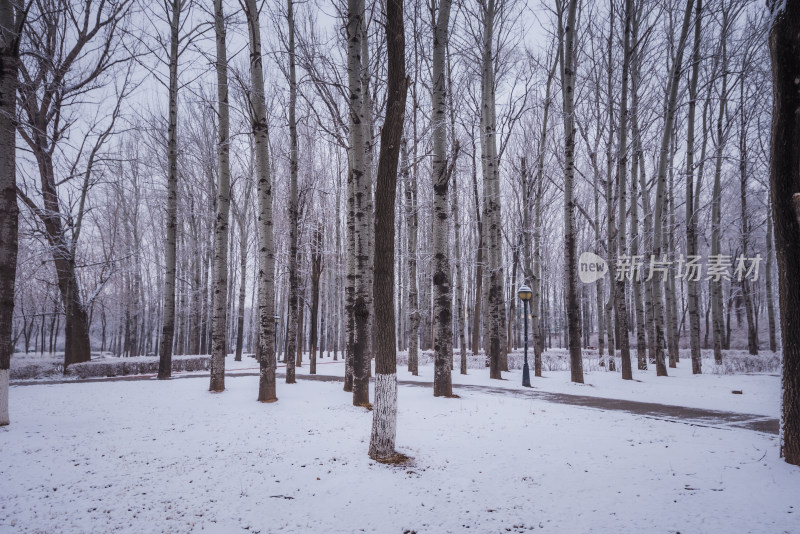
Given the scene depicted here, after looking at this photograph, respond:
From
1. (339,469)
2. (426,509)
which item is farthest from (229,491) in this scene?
(426,509)

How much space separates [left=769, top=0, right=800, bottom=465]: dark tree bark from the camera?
382cm

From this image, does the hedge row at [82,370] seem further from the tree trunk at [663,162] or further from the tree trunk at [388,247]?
the tree trunk at [663,162]

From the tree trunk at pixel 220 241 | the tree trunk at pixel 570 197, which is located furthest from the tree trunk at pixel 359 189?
the tree trunk at pixel 570 197

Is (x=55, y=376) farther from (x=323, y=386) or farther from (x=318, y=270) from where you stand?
(x=323, y=386)

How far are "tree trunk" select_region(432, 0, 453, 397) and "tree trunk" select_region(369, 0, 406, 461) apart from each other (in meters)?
3.30

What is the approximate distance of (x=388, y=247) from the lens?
462cm

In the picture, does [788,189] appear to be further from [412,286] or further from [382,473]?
[412,286]

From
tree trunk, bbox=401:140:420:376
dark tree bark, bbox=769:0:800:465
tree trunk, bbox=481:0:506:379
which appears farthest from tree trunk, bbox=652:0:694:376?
dark tree bark, bbox=769:0:800:465

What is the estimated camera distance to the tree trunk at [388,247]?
178 inches

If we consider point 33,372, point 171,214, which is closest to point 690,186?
point 171,214

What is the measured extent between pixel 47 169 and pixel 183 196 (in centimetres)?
798

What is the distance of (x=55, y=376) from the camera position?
13977mm

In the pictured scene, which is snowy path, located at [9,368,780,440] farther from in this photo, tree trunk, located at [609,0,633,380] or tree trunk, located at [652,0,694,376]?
tree trunk, located at [652,0,694,376]

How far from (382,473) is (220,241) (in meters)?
7.36
